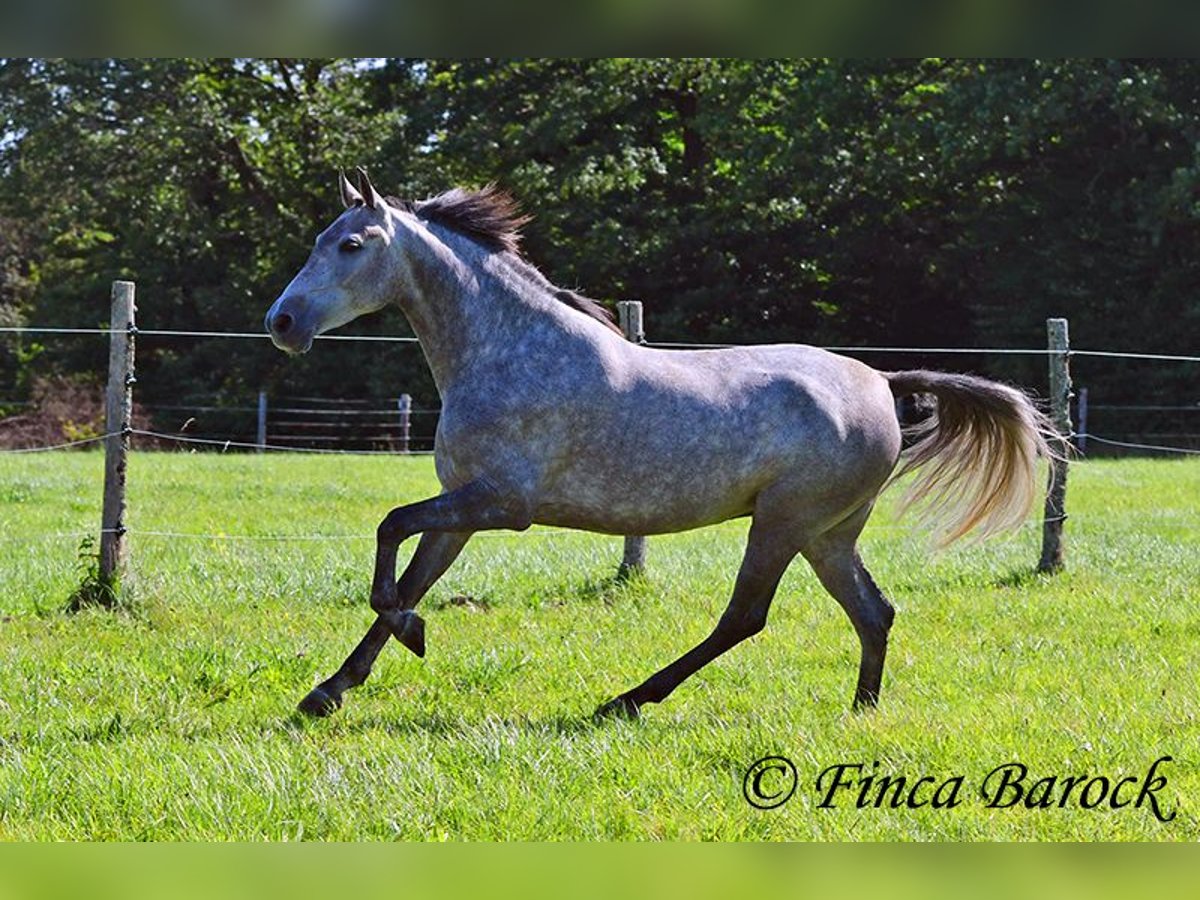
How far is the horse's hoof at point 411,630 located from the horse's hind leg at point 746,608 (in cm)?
87

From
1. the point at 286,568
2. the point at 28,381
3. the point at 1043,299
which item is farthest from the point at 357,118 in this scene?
the point at 286,568

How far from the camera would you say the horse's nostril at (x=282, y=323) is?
5.02 meters

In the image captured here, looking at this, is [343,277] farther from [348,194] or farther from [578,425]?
[578,425]

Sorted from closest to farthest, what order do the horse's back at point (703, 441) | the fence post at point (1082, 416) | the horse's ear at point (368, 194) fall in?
the horse's ear at point (368, 194) < the horse's back at point (703, 441) < the fence post at point (1082, 416)

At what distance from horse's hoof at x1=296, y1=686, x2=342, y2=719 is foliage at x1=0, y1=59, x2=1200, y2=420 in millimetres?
24340

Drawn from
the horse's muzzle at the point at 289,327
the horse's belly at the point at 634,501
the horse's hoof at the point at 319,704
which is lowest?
the horse's hoof at the point at 319,704

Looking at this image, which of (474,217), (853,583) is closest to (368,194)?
(474,217)

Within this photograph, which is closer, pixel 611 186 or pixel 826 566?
pixel 826 566

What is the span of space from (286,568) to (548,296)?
4578mm

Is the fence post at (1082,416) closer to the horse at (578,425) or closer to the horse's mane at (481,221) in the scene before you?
the horse at (578,425)

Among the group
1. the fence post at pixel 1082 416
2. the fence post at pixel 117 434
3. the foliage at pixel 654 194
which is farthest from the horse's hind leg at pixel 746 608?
the foliage at pixel 654 194

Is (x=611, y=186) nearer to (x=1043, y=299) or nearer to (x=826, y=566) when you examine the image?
(x=1043, y=299)
